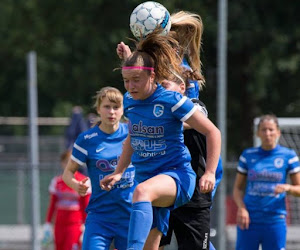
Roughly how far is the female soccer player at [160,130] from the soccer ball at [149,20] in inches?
10.4

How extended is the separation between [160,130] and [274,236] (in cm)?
309

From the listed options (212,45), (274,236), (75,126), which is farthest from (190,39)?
(212,45)

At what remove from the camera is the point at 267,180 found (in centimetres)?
812

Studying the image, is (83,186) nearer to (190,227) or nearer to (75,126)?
(190,227)

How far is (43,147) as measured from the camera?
920 inches

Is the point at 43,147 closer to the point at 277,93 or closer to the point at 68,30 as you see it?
the point at 68,30

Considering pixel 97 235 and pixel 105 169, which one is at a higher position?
pixel 105 169

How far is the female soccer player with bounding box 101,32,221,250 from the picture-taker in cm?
520

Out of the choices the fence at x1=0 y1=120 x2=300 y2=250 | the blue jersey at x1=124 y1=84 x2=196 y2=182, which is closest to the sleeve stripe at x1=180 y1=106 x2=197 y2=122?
the blue jersey at x1=124 y1=84 x2=196 y2=182

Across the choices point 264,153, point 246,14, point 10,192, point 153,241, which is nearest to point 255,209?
point 264,153

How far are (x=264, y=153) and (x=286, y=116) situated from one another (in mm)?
10984

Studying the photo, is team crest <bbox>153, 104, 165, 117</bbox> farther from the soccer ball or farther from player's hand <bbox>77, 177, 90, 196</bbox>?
player's hand <bbox>77, 177, 90, 196</bbox>

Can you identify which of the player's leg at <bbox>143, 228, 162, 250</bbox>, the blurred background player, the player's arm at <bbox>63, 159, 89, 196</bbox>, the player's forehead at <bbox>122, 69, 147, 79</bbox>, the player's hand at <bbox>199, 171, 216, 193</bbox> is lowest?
the player's leg at <bbox>143, 228, 162, 250</bbox>

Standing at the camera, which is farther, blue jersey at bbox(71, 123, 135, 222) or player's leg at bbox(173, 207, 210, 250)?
blue jersey at bbox(71, 123, 135, 222)
